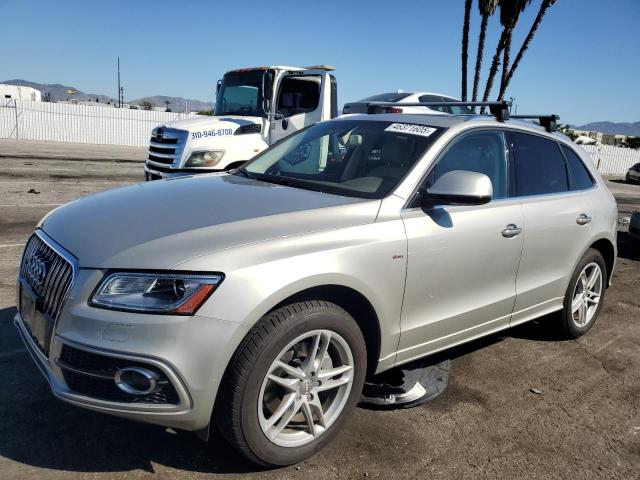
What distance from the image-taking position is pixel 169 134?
8.73 m

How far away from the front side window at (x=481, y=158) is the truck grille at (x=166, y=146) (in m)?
5.79

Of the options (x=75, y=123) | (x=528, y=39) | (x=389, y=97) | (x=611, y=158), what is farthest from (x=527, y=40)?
(x=75, y=123)

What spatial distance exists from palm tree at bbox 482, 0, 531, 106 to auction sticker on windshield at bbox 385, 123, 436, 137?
876 inches

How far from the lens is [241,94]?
31.5ft

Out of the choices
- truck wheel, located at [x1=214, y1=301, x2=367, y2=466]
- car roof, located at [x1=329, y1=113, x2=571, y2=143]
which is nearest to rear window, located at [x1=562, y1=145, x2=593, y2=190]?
car roof, located at [x1=329, y1=113, x2=571, y2=143]

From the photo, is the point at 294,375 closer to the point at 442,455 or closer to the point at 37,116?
the point at 442,455

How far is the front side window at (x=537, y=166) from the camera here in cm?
385

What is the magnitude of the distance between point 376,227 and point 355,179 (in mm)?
607

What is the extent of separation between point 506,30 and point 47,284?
1013 inches

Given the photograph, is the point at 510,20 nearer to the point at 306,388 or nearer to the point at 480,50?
the point at 480,50

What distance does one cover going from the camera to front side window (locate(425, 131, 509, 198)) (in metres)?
3.35

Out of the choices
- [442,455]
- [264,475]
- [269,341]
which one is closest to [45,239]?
[269,341]

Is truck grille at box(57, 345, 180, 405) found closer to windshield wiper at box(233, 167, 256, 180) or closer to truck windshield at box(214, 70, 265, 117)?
windshield wiper at box(233, 167, 256, 180)

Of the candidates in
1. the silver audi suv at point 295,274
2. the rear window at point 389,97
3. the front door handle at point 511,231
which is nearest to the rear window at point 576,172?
the silver audi suv at point 295,274
